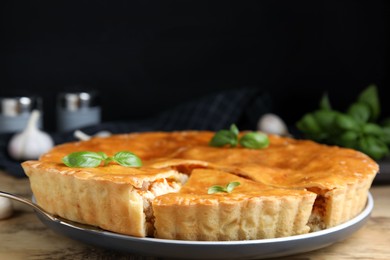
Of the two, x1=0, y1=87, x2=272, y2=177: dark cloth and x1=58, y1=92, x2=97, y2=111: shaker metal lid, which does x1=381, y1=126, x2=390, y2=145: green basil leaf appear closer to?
x1=0, y1=87, x2=272, y2=177: dark cloth

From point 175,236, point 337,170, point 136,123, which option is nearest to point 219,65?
point 136,123

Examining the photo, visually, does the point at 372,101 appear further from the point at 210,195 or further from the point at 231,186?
the point at 210,195

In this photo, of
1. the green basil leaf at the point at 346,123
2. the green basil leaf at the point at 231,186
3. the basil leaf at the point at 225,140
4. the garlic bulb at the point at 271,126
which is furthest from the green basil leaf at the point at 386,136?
the green basil leaf at the point at 231,186

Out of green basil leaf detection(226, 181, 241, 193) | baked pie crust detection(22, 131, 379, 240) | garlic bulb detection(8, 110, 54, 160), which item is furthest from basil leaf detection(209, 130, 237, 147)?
garlic bulb detection(8, 110, 54, 160)

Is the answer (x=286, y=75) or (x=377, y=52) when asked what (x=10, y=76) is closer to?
(x=286, y=75)

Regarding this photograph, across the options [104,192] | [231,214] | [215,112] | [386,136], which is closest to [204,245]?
[231,214]
